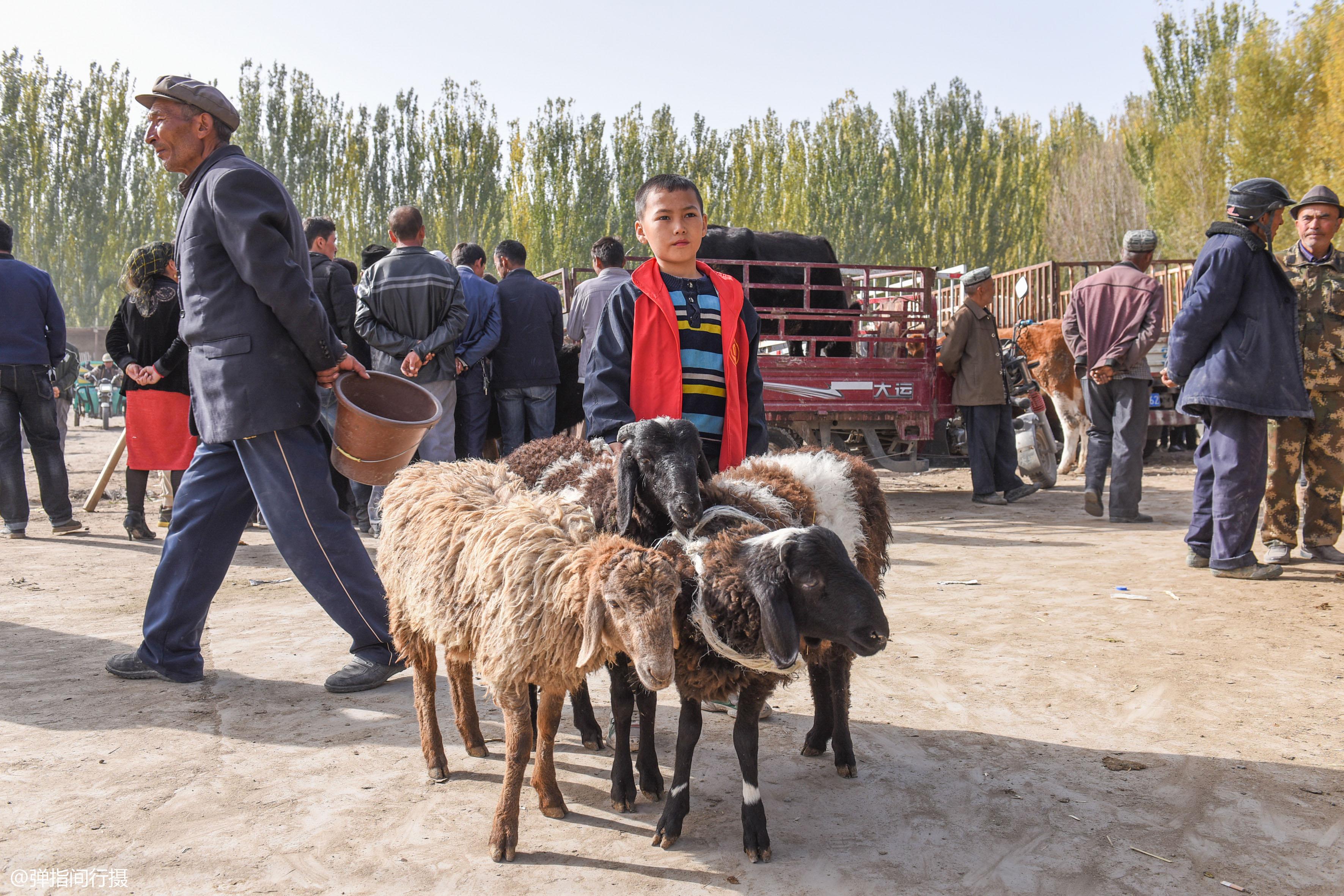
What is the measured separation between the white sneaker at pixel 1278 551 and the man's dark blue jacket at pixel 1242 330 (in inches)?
39.1

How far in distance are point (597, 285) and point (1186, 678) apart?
16.6 ft

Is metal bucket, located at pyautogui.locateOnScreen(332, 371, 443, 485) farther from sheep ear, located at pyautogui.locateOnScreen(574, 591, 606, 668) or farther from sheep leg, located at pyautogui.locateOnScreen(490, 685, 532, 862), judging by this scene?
sheep ear, located at pyautogui.locateOnScreen(574, 591, 606, 668)

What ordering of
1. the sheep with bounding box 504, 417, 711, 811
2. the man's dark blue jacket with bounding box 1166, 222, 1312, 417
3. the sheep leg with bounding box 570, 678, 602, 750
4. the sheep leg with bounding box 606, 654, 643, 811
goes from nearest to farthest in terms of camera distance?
the sheep with bounding box 504, 417, 711, 811, the sheep leg with bounding box 606, 654, 643, 811, the sheep leg with bounding box 570, 678, 602, 750, the man's dark blue jacket with bounding box 1166, 222, 1312, 417

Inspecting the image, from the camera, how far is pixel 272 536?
411 cm

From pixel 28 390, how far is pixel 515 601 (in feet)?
23.0

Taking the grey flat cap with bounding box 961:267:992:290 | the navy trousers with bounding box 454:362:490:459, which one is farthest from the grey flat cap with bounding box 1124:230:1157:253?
the navy trousers with bounding box 454:362:490:459

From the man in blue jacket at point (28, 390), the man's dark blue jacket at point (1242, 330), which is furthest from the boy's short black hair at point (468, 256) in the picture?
the man's dark blue jacket at point (1242, 330)

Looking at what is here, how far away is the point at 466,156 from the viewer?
128ft

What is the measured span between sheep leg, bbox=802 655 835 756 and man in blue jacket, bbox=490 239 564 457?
14.7ft

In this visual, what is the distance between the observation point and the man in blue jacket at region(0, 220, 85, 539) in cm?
750

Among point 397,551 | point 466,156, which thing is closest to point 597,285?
point 397,551

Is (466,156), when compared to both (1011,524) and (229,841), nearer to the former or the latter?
(1011,524)

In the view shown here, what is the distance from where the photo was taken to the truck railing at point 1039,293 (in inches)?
549

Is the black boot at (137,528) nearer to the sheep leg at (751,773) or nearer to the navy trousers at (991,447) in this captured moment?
the sheep leg at (751,773)
